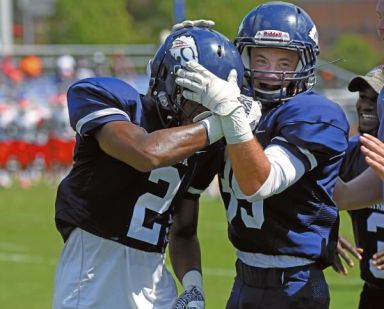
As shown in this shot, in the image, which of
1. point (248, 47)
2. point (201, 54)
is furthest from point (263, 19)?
point (201, 54)

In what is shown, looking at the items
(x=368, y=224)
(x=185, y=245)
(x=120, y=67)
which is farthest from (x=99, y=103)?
(x=120, y=67)

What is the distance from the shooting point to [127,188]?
12.2 feet

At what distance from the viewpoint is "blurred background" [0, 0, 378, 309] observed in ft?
30.5

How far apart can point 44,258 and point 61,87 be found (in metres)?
11.7

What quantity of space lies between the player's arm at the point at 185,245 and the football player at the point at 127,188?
10 centimetres

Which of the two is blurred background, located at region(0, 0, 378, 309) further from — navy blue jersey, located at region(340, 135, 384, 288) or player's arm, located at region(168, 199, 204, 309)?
player's arm, located at region(168, 199, 204, 309)

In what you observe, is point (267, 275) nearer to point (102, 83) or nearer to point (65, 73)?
point (102, 83)

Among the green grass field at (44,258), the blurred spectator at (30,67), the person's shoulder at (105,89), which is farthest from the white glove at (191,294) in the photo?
the blurred spectator at (30,67)

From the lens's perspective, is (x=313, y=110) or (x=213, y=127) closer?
(x=213, y=127)

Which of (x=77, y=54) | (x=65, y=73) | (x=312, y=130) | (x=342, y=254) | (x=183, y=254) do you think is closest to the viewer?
(x=312, y=130)

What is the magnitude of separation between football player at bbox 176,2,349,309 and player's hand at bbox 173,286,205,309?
189mm

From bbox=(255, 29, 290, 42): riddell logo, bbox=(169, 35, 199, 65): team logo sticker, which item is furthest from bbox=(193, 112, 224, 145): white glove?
bbox=(255, 29, 290, 42): riddell logo

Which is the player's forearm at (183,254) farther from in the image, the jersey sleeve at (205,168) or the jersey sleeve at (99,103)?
the jersey sleeve at (99,103)

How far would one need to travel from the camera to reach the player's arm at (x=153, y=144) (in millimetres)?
3447
